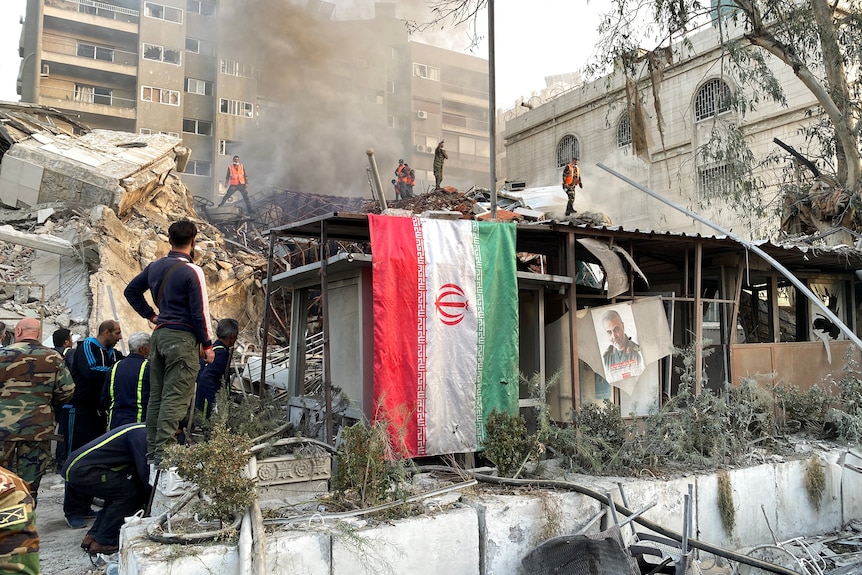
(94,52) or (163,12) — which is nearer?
(94,52)

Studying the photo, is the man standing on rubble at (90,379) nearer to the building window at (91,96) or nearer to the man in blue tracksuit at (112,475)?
the man in blue tracksuit at (112,475)

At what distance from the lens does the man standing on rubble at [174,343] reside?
4.28 metres

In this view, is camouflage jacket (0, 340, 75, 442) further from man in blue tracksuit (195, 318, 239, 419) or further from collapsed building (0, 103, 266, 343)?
collapsed building (0, 103, 266, 343)

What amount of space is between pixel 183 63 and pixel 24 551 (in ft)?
125

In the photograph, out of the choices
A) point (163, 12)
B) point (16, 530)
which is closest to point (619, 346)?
point (16, 530)

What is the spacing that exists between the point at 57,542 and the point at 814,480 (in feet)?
24.7

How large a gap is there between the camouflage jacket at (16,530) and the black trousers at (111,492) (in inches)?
107

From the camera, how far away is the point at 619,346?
6.95 metres

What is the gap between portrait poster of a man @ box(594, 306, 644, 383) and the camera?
6848mm

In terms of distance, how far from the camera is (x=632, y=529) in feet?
15.4

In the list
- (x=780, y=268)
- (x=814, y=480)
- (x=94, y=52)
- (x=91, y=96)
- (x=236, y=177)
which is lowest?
(x=814, y=480)

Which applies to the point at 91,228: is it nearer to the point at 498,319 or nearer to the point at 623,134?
the point at 498,319

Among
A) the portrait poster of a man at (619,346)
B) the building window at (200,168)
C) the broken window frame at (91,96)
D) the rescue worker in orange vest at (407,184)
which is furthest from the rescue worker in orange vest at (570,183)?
the broken window frame at (91,96)

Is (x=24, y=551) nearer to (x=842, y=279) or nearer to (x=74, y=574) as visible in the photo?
(x=74, y=574)
